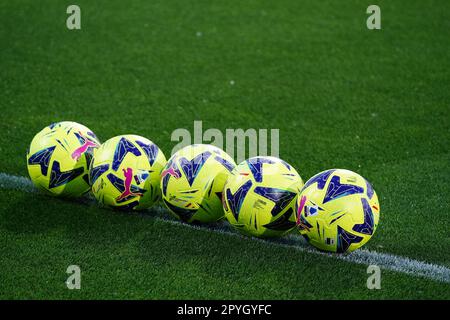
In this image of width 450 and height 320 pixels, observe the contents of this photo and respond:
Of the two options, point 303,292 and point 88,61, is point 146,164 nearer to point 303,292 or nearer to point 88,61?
point 303,292

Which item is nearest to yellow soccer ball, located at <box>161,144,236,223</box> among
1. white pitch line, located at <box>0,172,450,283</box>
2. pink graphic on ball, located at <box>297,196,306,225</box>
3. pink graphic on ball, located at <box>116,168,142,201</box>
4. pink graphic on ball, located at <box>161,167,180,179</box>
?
pink graphic on ball, located at <box>161,167,180,179</box>

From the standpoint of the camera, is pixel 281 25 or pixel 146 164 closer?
pixel 146 164

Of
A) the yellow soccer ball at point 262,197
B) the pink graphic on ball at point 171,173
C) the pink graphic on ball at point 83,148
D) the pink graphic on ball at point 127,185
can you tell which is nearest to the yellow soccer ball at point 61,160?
the pink graphic on ball at point 83,148

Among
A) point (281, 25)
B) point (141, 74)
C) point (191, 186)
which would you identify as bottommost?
point (191, 186)

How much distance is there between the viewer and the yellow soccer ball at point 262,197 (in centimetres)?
547

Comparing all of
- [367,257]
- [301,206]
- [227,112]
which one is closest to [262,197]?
[301,206]

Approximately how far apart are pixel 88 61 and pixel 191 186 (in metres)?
4.79

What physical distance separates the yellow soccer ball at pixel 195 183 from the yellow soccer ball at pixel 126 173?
19 cm

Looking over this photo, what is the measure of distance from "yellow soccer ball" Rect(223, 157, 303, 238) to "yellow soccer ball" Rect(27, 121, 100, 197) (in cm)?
147

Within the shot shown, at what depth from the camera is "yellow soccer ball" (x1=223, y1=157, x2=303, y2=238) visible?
547 cm

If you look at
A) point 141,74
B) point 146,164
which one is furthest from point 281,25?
point 146,164

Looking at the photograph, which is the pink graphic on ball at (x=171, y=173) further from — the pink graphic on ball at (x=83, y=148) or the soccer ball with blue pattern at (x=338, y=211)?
the soccer ball with blue pattern at (x=338, y=211)

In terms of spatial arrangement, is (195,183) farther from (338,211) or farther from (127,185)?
(338,211)
